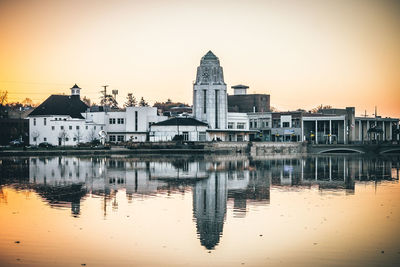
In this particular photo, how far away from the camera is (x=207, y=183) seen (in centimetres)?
4788

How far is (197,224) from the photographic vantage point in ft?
90.4

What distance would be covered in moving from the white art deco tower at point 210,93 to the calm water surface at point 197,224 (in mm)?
85010

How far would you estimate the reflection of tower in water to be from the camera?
2475 cm

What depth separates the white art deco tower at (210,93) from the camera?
431ft

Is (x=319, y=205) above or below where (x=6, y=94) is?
below

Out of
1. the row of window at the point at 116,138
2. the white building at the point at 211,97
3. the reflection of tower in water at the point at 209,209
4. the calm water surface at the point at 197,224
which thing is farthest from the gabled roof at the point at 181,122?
the calm water surface at the point at 197,224

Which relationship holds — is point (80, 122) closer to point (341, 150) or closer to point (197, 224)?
point (341, 150)

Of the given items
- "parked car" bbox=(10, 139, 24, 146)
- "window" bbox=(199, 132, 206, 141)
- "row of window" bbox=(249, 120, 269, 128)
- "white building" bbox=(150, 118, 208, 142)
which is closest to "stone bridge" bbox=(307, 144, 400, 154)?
"window" bbox=(199, 132, 206, 141)

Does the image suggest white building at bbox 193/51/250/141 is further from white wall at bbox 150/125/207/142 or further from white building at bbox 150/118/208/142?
white wall at bbox 150/125/207/142

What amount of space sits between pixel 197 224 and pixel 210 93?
105 meters

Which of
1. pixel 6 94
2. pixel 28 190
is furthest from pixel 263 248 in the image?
pixel 6 94

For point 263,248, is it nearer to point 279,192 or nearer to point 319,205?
point 319,205

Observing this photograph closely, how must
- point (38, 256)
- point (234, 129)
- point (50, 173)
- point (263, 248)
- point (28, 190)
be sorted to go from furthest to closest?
point (234, 129)
point (50, 173)
point (28, 190)
point (263, 248)
point (38, 256)

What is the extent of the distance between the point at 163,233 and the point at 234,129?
11294cm
